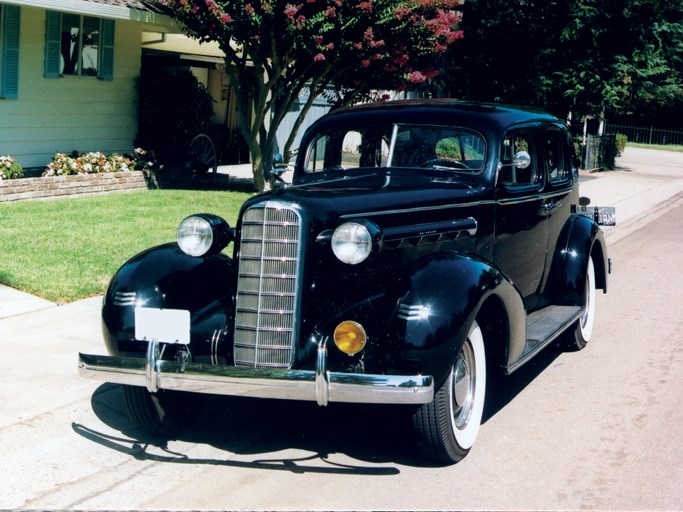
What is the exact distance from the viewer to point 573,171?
771cm

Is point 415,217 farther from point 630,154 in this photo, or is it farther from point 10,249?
point 630,154

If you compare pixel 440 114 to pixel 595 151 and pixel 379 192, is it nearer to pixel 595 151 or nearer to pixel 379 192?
pixel 379 192

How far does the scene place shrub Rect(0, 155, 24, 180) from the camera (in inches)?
508

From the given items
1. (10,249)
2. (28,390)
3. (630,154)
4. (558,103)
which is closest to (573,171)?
(28,390)

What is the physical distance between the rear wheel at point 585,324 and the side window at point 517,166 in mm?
978

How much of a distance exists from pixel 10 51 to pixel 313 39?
15.2 feet

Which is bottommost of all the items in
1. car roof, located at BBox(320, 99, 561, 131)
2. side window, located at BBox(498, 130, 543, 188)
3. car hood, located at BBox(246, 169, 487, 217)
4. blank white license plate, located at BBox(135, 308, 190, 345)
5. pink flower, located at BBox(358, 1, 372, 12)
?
blank white license plate, located at BBox(135, 308, 190, 345)

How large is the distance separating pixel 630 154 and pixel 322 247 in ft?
108

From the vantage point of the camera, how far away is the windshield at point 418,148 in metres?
6.11

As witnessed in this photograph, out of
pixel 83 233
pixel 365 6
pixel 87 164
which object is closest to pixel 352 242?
pixel 83 233

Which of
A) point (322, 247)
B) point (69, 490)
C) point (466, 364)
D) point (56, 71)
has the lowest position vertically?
point (69, 490)

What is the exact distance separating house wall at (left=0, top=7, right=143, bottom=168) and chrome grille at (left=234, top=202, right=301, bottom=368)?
10.5m

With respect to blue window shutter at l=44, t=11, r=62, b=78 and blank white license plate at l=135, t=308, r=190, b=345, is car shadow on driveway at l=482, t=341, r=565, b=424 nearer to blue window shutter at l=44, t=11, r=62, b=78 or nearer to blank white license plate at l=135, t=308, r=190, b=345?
blank white license plate at l=135, t=308, r=190, b=345

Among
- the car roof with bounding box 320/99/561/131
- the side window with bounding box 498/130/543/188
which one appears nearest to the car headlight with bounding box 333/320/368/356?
the side window with bounding box 498/130/543/188
